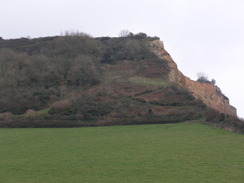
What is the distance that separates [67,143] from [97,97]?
754 inches

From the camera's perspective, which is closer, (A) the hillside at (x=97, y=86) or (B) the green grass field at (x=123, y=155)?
(B) the green grass field at (x=123, y=155)

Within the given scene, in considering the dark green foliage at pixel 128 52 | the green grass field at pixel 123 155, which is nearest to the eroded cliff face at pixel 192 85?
the dark green foliage at pixel 128 52

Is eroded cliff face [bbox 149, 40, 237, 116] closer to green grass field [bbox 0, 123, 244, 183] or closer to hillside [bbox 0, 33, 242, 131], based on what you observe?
hillside [bbox 0, 33, 242, 131]

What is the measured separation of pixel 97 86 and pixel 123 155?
3206 centimetres

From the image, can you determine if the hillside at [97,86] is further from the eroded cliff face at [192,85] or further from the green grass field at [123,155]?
the green grass field at [123,155]

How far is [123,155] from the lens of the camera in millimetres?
26219

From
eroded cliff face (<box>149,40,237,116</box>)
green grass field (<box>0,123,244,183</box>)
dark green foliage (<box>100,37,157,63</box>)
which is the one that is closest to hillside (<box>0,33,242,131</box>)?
dark green foliage (<box>100,37,157,63</box>)

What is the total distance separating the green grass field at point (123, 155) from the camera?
19562mm

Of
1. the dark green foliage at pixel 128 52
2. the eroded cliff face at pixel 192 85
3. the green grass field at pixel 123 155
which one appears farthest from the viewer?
the eroded cliff face at pixel 192 85

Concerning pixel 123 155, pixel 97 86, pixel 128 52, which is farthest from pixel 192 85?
pixel 123 155

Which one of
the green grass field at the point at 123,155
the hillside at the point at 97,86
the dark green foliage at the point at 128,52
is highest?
the dark green foliage at the point at 128,52

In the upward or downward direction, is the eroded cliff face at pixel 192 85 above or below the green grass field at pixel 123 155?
above

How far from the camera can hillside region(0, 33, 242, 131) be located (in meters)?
44.6

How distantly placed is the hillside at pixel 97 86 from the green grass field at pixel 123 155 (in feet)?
12.2
